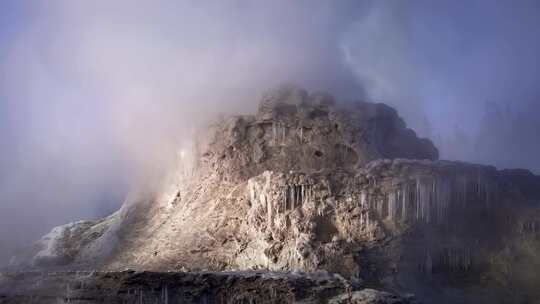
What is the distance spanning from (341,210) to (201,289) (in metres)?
10.1

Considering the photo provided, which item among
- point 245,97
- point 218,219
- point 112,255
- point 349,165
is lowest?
point 112,255

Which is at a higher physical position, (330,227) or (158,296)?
→ (330,227)

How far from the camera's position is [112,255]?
51.4 m

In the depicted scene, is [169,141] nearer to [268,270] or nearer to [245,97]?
[245,97]

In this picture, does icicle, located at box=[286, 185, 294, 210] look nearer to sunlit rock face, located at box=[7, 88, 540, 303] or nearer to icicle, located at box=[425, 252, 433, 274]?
sunlit rock face, located at box=[7, 88, 540, 303]

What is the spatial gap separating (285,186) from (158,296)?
10297 millimetres

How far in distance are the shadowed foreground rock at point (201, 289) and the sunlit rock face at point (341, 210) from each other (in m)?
2.89

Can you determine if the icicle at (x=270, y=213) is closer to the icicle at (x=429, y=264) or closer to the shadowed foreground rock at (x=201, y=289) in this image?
the shadowed foreground rock at (x=201, y=289)

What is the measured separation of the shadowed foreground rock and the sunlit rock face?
2891mm

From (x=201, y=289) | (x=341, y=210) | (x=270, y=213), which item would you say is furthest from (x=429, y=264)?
(x=201, y=289)

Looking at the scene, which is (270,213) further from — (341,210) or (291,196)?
(341,210)

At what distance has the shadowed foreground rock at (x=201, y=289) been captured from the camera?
3447 centimetres

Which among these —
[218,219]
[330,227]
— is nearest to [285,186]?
[330,227]

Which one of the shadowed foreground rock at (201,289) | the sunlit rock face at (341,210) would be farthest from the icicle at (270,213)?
the shadowed foreground rock at (201,289)
